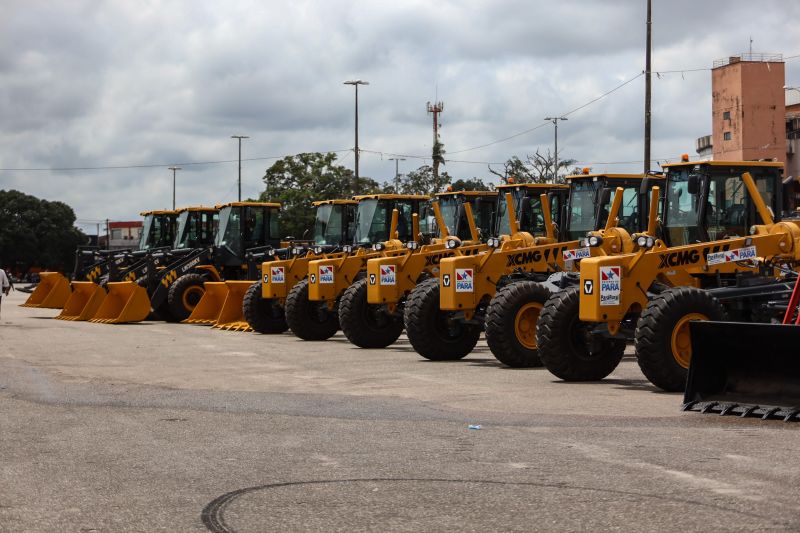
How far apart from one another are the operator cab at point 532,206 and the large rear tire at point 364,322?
9.80 feet

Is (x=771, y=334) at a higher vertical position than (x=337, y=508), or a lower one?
higher

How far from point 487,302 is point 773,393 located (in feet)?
26.1

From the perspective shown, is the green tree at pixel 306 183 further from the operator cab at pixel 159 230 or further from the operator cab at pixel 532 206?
the operator cab at pixel 532 206

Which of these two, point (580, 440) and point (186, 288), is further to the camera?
point (186, 288)

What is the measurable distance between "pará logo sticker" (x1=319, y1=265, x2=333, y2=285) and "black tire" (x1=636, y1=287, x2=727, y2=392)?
35.9 ft

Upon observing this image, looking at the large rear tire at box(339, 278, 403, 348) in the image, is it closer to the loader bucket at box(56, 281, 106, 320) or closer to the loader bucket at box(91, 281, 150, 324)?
the loader bucket at box(91, 281, 150, 324)

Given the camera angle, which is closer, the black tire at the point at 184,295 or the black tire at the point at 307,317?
the black tire at the point at 307,317

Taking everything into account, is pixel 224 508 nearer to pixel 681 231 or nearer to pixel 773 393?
pixel 773 393

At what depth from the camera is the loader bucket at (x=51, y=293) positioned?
37.7 m

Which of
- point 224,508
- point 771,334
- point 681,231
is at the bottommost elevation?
point 224,508

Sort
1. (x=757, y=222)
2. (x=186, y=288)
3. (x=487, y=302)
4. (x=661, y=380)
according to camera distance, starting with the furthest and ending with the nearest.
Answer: (x=186, y=288) < (x=487, y=302) < (x=757, y=222) < (x=661, y=380)

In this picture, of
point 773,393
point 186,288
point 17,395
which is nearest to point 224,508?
point 773,393

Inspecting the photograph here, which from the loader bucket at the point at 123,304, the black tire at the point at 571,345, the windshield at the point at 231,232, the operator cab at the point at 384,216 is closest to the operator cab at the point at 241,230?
the windshield at the point at 231,232

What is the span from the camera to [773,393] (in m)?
11.4
